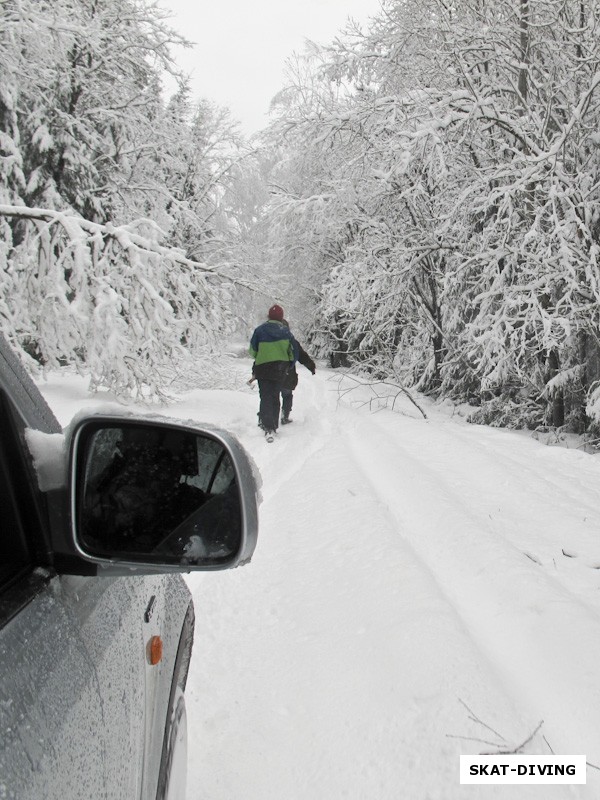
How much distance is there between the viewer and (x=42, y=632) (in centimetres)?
96

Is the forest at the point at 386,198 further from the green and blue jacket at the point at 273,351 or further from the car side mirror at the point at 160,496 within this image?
the car side mirror at the point at 160,496

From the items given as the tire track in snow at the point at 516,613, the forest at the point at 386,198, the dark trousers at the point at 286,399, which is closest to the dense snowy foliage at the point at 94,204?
the forest at the point at 386,198

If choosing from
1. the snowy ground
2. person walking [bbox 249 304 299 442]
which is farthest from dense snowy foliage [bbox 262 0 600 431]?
the snowy ground

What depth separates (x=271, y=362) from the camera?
8688 mm

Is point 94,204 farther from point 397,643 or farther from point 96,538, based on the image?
point 96,538

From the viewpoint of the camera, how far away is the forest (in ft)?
25.2

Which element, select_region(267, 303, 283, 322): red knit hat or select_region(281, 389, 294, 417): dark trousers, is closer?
select_region(267, 303, 283, 322): red knit hat

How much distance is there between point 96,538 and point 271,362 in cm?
771

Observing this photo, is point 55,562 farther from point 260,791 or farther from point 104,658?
point 260,791

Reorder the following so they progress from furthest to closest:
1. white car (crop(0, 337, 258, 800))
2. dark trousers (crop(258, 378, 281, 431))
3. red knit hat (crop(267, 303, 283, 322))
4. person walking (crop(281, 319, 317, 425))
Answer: person walking (crop(281, 319, 317, 425)), red knit hat (crop(267, 303, 283, 322)), dark trousers (crop(258, 378, 281, 431)), white car (crop(0, 337, 258, 800))

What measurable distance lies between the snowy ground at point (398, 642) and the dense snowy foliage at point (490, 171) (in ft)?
14.0

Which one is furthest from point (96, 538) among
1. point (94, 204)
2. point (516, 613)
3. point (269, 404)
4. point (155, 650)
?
point (94, 204)

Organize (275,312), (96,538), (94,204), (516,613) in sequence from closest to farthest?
(96,538)
(516,613)
(275,312)
(94,204)

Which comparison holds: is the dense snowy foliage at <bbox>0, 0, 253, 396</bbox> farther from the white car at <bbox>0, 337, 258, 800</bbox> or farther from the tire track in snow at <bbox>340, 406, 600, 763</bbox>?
the white car at <bbox>0, 337, 258, 800</bbox>
